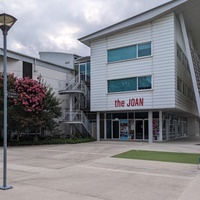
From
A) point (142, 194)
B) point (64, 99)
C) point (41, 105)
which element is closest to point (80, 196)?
point (142, 194)

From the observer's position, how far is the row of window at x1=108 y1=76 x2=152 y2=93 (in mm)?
25125

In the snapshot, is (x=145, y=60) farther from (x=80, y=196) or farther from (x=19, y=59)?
(x=80, y=196)

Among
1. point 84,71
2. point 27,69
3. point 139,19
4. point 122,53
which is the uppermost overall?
point 139,19

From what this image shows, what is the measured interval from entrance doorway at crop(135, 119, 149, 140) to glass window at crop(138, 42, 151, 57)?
617 centimetres

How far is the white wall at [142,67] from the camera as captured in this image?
23.9 m

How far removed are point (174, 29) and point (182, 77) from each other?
17.7 ft

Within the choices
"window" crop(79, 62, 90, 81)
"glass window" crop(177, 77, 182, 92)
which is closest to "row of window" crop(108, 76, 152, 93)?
"glass window" crop(177, 77, 182, 92)

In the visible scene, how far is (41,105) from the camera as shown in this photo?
22.6m

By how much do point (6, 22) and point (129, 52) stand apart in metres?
19.5

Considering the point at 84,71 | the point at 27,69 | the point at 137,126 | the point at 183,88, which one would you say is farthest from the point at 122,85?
the point at 27,69

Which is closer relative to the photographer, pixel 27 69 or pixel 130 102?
pixel 130 102

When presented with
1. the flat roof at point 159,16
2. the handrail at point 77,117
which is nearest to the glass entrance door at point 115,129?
the handrail at point 77,117

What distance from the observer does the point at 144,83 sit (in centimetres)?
2530

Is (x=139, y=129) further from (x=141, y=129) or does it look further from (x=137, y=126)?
(x=137, y=126)
